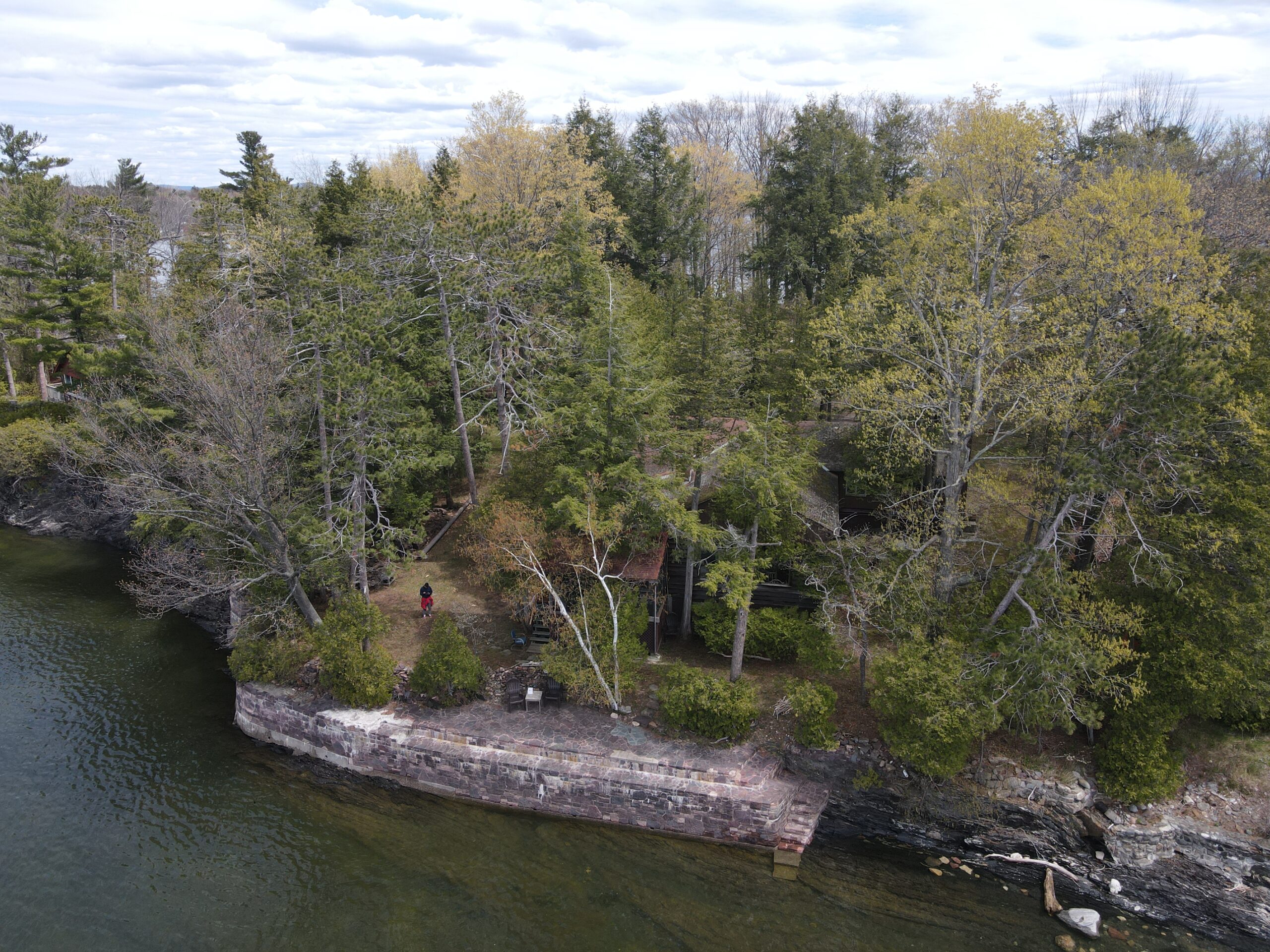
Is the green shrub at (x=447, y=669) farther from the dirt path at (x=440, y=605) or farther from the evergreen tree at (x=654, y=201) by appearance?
the evergreen tree at (x=654, y=201)

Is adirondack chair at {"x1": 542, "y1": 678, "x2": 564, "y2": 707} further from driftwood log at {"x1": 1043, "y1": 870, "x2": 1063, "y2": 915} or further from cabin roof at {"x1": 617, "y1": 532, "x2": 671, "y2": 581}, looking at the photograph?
driftwood log at {"x1": 1043, "y1": 870, "x2": 1063, "y2": 915}

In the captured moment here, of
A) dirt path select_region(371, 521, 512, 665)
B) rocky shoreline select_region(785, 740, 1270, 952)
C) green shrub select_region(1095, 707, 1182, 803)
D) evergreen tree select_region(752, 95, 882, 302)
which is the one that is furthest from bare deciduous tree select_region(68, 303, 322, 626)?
evergreen tree select_region(752, 95, 882, 302)

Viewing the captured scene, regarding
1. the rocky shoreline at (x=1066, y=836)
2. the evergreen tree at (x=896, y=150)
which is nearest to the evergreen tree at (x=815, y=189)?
the evergreen tree at (x=896, y=150)

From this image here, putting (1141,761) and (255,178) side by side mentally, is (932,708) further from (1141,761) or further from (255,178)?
(255,178)

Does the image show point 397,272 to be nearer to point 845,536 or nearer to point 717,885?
point 845,536

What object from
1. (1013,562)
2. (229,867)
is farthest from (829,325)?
(229,867)

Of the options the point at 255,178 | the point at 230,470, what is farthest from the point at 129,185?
the point at 230,470

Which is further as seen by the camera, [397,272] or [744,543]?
[397,272]
